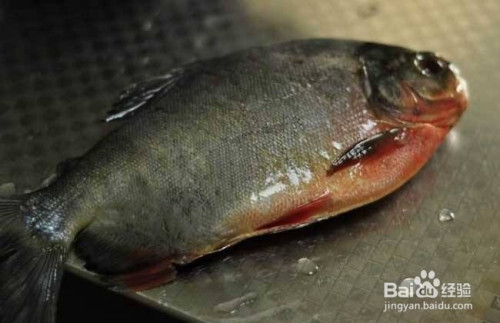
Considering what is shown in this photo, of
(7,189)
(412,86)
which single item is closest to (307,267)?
(412,86)

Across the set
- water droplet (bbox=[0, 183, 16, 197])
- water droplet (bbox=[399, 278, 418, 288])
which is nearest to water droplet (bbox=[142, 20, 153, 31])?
water droplet (bbox=[0, 183, 16, 197])

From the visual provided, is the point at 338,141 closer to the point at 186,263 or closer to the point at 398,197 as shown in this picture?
the point at 398,197

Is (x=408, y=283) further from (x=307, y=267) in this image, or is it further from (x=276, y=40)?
(x=276, y=40)

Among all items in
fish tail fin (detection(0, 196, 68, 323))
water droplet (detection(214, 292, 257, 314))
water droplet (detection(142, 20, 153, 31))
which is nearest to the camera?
fish tail fin (detection(0, 196, 68, 323))

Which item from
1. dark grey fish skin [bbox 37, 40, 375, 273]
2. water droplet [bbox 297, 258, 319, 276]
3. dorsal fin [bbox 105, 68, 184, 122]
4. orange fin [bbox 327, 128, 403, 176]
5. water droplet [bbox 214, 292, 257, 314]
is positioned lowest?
water droplet [bbox 297, 258, 319, 276]

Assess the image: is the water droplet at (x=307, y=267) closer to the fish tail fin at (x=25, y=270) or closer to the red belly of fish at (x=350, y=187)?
the red belly of fish at (x=350, y=187)

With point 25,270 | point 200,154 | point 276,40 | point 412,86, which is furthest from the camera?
point 276,40

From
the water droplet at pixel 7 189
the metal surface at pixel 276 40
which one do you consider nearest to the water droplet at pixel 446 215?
the metal surface at pixel 276 40

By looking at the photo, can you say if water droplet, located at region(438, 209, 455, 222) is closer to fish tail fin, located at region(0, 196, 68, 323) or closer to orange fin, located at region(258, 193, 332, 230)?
orange fin, located at region(258, 193, 332, 230)
